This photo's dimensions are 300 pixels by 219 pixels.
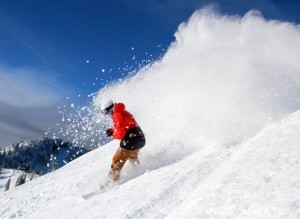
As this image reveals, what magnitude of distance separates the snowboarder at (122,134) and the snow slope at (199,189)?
0.44m

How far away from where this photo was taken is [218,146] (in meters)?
11.8

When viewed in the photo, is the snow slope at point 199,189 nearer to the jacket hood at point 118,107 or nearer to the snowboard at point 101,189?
the snowboard at point 101,189

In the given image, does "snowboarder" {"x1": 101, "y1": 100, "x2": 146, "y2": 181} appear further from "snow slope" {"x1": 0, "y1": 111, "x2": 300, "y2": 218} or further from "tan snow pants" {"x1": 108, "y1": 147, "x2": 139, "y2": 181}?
"snow slope" {"x1": 0, "y1": 111, "x2": 300, "y2": 218}

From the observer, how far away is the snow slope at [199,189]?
7207 millimetres

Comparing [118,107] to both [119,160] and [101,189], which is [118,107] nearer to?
[119,160]

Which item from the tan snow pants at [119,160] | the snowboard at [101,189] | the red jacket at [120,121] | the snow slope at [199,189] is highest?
the red jacket at [120,121]

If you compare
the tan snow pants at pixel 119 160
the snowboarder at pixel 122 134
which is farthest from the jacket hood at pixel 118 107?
the tan snow pants at pixel 119 160

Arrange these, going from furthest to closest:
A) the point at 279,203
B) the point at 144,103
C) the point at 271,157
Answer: the point at 144,103 → the point at 271,157 → the point at 279,203

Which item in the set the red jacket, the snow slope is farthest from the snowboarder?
the snow slope

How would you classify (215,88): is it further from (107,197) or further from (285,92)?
(107,197)

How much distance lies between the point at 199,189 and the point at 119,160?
4.03 m

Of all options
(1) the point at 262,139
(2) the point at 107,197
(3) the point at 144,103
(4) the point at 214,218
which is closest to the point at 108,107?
(2) the point at 107,197

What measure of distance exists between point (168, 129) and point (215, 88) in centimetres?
261

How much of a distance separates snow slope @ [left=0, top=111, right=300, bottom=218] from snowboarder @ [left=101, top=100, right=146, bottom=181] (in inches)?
17.4
